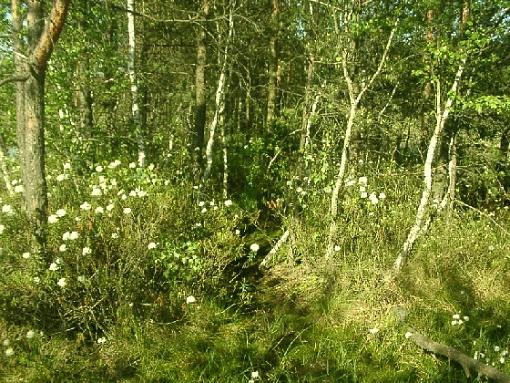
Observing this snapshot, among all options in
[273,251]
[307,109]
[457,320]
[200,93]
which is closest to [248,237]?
[273,251]

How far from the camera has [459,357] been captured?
3848 mm

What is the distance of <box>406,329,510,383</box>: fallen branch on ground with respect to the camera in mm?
3533

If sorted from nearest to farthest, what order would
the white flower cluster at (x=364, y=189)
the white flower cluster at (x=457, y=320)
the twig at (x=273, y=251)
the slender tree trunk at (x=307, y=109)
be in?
the white flower cluster at (x=457, y=320)
the white flower cluster at (x=364, y=189)
the twig at (x=273, y=251)
the slender tree trunk at (x=307, y=109)

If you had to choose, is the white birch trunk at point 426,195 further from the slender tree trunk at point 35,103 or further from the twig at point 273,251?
the slender tree trunk at point 35,103

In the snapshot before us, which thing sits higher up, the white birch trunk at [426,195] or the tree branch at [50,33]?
the tree branch at [50,33]

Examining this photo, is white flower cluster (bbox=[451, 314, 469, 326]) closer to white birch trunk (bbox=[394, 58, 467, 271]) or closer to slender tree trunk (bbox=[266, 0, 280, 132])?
white birch trunk (bbox=[394, 58, 467, 271])

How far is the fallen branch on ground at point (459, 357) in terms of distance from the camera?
353 centimetres

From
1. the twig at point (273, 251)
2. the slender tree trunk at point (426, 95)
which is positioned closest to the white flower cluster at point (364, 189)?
the twig at point (273, 251)

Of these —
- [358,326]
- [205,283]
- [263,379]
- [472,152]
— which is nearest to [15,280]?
[205,283]

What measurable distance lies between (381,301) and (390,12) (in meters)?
3.67

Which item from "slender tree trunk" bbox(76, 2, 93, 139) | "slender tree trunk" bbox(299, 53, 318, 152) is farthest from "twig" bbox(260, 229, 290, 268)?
"slender tree trunk" bbox(76, 2, 93, 139)

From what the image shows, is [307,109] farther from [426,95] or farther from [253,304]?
[253,304]

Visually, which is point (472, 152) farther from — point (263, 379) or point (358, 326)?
point (263, 379)

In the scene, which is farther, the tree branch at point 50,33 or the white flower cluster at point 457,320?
the white flower cluster at point 457,320
